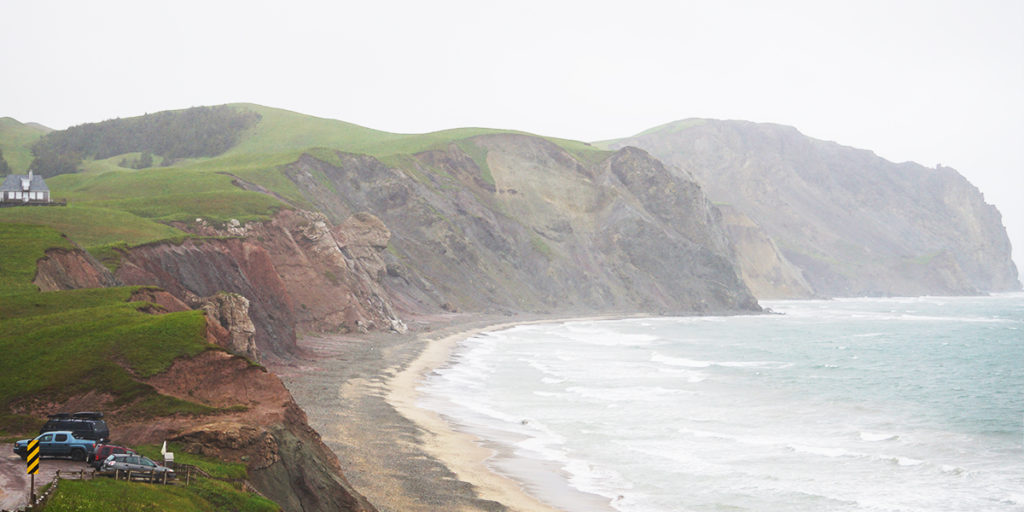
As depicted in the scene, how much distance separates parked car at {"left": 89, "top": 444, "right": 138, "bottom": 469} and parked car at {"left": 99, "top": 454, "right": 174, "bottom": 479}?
0.52 metres

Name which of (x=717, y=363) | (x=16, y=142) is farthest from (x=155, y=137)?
(x=717, y=363)

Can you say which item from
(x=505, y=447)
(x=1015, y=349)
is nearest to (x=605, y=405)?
(x=505, y=447)

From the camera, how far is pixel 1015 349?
259 ft

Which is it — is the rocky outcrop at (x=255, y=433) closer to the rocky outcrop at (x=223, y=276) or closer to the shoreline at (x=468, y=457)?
the shoreline at (x=468, y=457)

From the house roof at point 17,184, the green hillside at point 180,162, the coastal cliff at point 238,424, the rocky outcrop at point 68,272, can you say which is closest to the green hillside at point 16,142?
the green hillside at point 180,162

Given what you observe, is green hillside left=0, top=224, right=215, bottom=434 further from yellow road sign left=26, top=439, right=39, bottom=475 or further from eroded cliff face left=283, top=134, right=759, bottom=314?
eroded cliff face left=283, top=134, right=759, bottom=314

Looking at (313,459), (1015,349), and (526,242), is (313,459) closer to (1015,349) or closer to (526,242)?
(1015,349)

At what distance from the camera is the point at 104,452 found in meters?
18.8

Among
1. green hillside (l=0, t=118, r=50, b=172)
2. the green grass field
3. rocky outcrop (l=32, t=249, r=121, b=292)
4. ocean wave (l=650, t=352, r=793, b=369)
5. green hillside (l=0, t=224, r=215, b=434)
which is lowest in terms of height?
ocean wave (l=650, t=352, r=793, b=369)

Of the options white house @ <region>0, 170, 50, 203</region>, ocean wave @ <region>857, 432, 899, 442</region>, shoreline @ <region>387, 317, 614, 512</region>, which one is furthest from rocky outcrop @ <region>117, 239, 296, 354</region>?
ocean wave @ <region>857, 432, 899, 442</region>

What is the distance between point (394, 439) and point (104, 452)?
631 inches

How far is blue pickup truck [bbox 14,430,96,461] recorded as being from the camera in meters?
19.1

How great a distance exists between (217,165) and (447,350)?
2740 inches

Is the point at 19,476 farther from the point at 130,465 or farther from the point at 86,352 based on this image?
the point at 86,352
